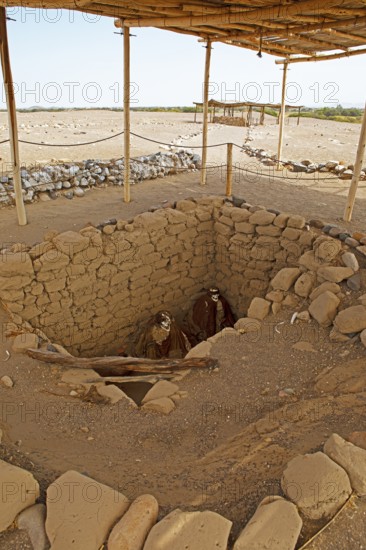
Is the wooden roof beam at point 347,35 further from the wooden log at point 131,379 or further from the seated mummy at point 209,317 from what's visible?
the wooden log at point 131,379

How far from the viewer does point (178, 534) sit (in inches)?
84.0

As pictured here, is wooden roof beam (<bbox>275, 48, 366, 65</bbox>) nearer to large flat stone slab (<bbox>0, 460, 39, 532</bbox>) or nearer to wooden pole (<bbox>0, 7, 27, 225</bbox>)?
wooden pole (<bbox>0, 7, 27, 225</bbox>)

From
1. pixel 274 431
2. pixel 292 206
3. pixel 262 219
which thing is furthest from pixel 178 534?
pixel 292 206

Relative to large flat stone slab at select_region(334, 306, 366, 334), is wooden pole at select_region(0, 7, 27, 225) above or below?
above

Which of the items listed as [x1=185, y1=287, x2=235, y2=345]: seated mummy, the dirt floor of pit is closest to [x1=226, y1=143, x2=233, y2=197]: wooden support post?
[x1=185, y1=287, x2=235, y2=345]: seated mummy

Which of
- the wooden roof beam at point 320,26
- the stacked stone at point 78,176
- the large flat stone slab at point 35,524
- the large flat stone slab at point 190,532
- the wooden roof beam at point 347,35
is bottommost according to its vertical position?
the large flat stone slab at point 35,524

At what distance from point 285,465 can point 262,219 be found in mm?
4226

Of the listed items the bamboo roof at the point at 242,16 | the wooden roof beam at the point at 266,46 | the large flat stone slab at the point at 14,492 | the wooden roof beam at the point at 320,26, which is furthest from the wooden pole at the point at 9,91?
the large flat stone slab at the point at 14,492

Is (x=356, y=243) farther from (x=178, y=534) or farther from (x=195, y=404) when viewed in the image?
(x=178, y=534)

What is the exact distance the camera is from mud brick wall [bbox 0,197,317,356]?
17.7ft

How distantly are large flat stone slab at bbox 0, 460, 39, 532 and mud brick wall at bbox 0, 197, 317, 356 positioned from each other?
112 inches

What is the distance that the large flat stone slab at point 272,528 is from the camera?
2.08 m

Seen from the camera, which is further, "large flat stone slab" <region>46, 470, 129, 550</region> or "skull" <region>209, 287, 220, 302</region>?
"skull" <region>209, 287, 220, 302</region>

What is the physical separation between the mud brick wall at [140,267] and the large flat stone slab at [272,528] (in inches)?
149
